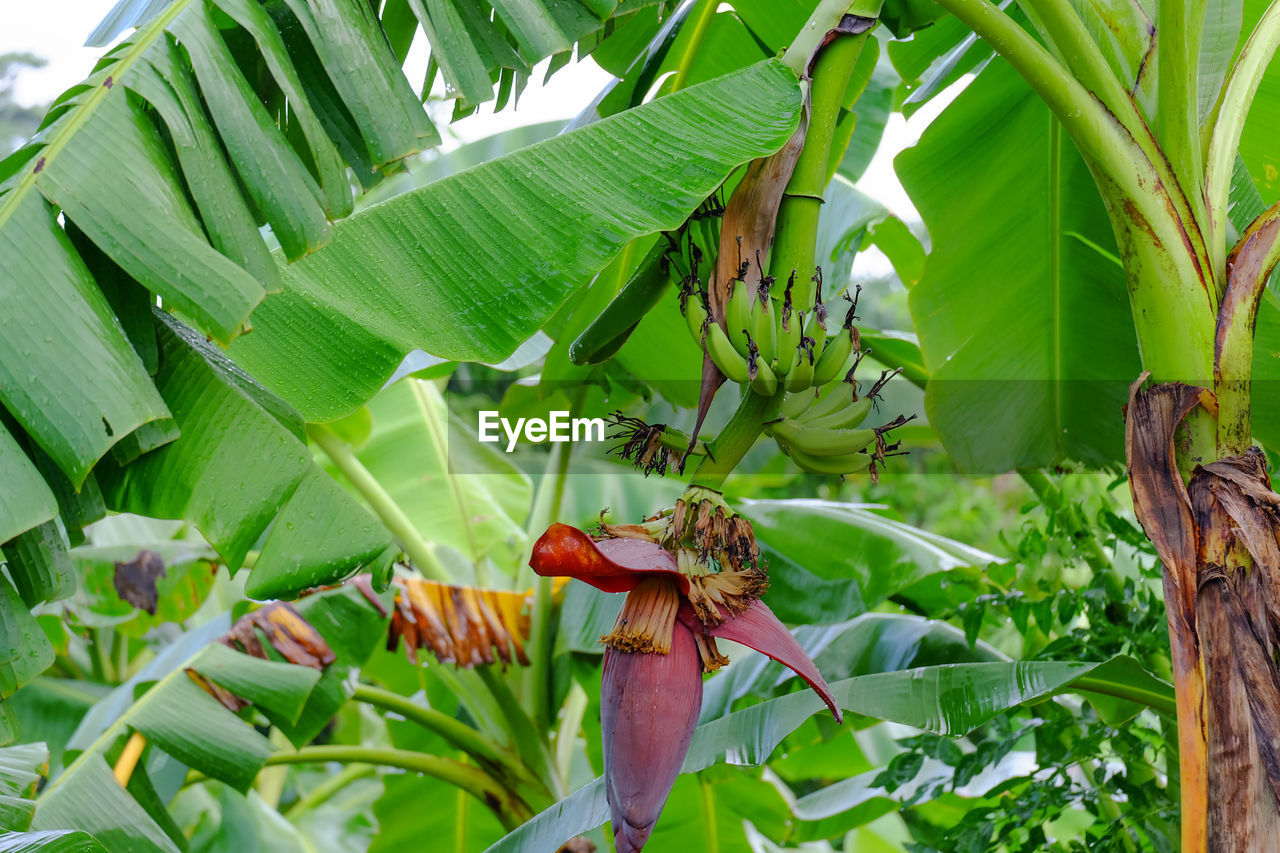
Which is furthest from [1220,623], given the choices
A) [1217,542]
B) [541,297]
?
[541,297]

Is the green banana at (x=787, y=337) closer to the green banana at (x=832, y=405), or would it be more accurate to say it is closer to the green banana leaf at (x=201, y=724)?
the green banana at (x=832, y=405)

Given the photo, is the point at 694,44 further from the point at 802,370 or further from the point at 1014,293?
the point at 802,370

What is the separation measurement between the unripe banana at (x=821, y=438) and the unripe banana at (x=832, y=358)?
4cm

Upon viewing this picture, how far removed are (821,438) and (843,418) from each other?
40 millimetres

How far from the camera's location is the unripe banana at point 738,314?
749mm

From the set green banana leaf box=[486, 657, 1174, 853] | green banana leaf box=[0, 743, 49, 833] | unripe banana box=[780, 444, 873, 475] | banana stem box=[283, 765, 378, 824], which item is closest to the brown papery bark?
green banana leaf box=[486, 657, 1174, 853]

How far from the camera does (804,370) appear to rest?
756 millimetres

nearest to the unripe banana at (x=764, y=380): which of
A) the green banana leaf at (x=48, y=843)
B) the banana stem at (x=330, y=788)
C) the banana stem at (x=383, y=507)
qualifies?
the green banana leaf at (x=48, y=843)

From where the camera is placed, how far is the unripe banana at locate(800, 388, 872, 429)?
810mm

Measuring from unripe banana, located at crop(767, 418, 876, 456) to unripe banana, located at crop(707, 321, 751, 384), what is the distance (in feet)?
0.21

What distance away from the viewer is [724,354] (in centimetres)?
75

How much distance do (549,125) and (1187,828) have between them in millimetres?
1633

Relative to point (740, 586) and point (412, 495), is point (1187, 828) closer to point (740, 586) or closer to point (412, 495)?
point (740, 586)

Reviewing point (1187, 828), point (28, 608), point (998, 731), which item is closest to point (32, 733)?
point (28, 608)
